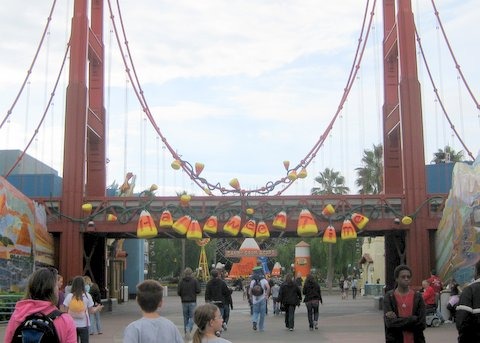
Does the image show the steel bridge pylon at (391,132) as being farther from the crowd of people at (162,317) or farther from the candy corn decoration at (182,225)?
the crowd of people at (162,317)

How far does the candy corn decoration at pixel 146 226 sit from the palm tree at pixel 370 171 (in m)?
30.9

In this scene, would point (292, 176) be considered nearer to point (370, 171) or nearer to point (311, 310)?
point (311, 310)

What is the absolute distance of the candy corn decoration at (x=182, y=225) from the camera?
26.5 metres

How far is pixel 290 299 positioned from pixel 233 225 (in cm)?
770

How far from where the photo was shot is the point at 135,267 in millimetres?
44406

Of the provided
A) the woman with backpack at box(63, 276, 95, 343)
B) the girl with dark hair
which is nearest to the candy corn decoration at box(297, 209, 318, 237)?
the woman with backpack at box(63, 276, 95, 343)

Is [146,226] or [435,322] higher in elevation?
[146,226]

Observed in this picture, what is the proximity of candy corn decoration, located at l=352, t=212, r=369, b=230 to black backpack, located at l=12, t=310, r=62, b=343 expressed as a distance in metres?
22.0

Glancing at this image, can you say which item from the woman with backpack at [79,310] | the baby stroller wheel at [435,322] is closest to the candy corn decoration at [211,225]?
the baby stroller wheel at [435,322]

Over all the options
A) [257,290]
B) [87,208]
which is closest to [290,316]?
[257,290]

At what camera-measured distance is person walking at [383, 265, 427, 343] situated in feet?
23.4

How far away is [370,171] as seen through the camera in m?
56.0

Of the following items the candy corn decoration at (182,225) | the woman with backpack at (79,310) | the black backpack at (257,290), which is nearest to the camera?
the woman with backpack at (79,310)

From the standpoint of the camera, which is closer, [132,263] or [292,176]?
[292,176]
